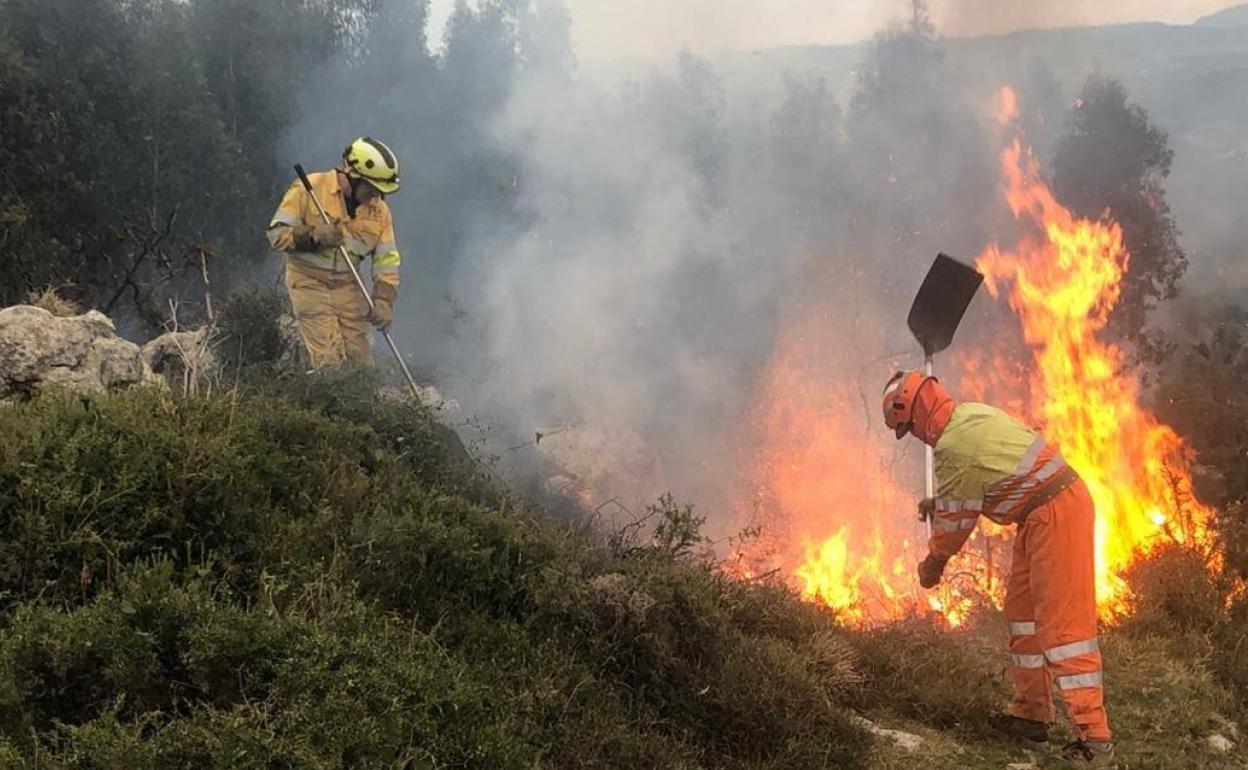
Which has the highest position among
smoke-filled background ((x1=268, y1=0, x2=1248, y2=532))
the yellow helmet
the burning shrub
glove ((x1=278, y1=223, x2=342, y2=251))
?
smoke-filled background ((x1=268, y1=0, x2=1248, y2=532))

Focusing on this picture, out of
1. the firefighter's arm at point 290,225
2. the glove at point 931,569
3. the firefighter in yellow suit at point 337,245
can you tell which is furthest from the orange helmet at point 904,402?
the firefighter's arm at point 290,225

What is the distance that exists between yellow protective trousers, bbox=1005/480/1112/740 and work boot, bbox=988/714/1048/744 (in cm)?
3

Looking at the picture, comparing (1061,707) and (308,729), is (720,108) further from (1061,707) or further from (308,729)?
(308,729)

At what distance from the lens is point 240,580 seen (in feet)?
11.6

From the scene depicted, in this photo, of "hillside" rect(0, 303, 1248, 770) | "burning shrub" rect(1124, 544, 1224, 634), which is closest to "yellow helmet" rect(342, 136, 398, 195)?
"hillside" rect(0, 303, 1248, 770)

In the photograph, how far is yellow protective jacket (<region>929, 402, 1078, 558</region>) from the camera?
4.36 meters

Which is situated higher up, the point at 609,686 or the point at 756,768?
the point at 609,686

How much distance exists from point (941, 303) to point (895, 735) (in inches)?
115

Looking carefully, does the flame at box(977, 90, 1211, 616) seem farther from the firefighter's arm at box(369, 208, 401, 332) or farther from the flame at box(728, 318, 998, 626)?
the firefighter's arm at box(369, 208, 401, 332)

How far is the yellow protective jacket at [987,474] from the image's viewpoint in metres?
4.36

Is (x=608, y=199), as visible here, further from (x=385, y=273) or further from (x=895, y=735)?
(x=895, y=735)

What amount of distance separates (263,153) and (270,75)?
138 centimetres

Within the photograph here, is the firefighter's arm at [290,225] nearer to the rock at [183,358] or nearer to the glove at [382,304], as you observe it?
the glove at [382,304]

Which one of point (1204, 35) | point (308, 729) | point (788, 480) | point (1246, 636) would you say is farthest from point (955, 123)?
point (1204, 35)
